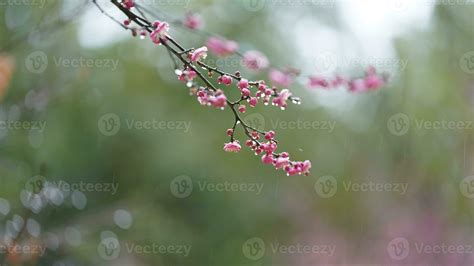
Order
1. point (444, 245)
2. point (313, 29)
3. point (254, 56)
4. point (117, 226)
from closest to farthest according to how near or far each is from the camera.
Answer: point (254, 56)
point (117, 226)
point (444, 245)
point (313, 29)

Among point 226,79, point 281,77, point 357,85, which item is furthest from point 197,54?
point 357,85

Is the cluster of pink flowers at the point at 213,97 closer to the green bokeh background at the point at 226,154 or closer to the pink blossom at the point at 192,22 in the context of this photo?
the pink blossom at the point at 192,22

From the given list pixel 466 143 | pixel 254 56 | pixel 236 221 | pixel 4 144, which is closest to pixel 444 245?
pixel 466 143

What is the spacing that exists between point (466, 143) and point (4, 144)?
459cm

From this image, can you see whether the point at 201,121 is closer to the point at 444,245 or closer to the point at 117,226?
the point at 117,226

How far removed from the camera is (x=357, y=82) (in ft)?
5.83

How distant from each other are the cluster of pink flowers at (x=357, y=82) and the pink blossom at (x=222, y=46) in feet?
1.63

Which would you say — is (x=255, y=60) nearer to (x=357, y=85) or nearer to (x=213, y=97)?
(x=213, y=97)

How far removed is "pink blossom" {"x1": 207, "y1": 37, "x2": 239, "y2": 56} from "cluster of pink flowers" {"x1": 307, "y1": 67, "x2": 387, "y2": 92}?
0.50 meters

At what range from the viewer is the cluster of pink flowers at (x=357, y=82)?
1.76 m

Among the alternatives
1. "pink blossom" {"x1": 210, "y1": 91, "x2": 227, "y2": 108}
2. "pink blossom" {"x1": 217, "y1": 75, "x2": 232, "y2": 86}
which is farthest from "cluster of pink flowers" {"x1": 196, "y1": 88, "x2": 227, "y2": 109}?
"pink blossom" {"x1": 217, "y1": 75, "x2": 232, "y2": 86}

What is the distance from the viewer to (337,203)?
7.96m

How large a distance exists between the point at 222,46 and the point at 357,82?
1.82 ft

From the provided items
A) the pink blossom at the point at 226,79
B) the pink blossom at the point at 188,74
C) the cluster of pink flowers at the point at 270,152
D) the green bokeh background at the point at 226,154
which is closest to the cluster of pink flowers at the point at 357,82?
the cluster of pink flowers at the point at 270,152
